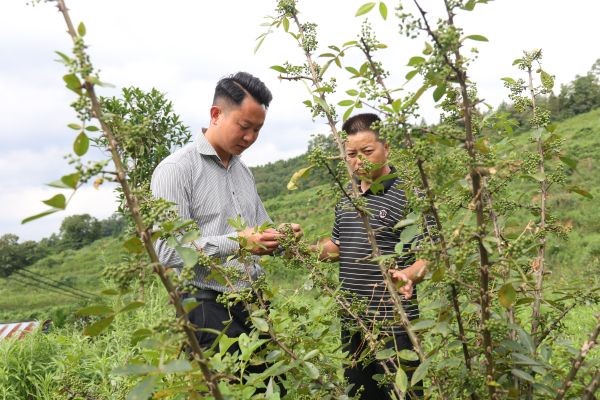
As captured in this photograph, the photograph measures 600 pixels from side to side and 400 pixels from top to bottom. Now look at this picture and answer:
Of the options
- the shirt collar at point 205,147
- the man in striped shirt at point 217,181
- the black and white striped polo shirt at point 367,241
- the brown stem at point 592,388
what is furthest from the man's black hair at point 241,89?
the brown stem at point 592,388

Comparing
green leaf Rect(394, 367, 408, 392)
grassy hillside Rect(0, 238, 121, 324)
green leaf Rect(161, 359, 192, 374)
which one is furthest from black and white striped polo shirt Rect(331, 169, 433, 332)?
grassy hillside Rect(0, 238, 121, 324)

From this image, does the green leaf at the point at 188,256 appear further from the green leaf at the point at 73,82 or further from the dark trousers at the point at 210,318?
the dark trousers at the point at 210,318

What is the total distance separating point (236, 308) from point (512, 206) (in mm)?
1415

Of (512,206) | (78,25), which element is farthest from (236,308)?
(78,25)

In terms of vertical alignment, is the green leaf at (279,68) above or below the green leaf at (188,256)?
above

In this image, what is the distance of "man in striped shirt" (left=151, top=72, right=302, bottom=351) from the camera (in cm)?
251

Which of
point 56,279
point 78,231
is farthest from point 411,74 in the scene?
point 78,231

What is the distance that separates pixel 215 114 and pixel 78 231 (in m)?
43.2

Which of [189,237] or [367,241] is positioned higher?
[189,237]

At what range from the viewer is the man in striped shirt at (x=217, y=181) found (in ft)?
8.24

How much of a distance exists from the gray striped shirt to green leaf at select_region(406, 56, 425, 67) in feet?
3.94

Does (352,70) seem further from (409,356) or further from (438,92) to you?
(409,356)

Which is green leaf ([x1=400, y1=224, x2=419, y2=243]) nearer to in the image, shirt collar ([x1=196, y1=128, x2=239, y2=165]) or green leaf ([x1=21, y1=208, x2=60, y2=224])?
green leaf ([x1=21, y1=208, x2=60, y2=224])

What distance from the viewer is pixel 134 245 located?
106cm
